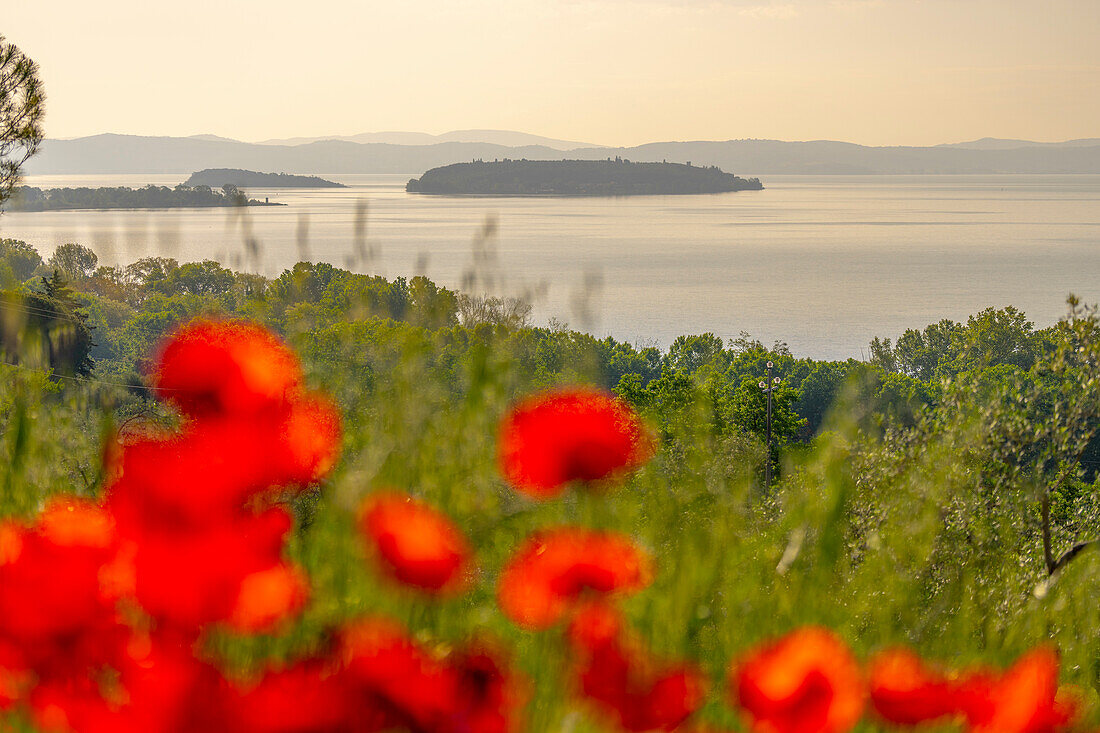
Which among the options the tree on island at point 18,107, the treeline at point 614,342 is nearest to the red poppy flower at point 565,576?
the tree on island at point 18,107

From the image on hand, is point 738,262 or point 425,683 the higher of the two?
point 425,683

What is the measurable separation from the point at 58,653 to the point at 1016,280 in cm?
12715

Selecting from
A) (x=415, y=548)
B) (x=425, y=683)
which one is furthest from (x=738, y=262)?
(x=425, y=683)

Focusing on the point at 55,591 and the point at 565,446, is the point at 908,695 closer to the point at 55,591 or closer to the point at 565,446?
the point at 565,446

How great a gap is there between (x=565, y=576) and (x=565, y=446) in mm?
218

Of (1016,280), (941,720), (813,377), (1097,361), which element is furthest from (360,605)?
(1016,280)

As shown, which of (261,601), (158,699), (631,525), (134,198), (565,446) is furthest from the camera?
(134,198)

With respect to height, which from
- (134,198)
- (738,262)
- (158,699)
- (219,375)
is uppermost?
(134,198)

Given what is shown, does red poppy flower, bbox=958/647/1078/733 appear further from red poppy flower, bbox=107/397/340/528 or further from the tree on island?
the tree on island

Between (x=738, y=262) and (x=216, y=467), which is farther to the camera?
(x=738, y=262)

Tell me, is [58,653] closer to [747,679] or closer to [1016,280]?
[747,679]

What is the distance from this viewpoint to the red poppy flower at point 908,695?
4.60 ft

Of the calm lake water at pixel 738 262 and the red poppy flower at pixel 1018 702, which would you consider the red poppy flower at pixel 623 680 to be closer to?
the red poppy flower at pixel 1018 702

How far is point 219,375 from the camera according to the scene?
1213 millimetres
